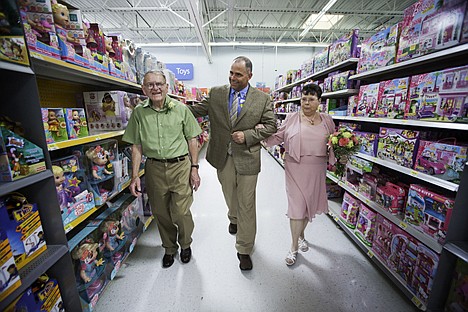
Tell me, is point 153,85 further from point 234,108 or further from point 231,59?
point 231,59

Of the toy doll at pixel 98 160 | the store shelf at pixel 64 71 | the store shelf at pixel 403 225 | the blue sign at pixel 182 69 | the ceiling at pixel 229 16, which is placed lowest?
the store shelf at pixel 403 225

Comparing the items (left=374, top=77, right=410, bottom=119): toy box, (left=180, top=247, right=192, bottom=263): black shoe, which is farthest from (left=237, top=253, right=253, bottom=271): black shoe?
(left=374, top=77, right=410, bottom=119): toy box

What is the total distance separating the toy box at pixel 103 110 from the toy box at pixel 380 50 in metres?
2.45

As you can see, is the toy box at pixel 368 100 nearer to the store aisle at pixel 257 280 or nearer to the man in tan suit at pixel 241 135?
the man in tan suit at pixel 241 135

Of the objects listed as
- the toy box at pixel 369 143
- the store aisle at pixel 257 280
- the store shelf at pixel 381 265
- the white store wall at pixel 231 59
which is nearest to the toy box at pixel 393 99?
the toy box at pixel 369 143

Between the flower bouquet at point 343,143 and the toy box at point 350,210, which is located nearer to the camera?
the flower bouquet at point 343,143

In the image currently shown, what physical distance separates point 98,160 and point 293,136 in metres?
1.63

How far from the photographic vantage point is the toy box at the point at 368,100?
82.0 inches

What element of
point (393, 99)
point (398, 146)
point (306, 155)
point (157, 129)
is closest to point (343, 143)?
point (306, 155)

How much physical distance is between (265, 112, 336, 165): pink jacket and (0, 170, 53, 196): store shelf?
1.58 meters

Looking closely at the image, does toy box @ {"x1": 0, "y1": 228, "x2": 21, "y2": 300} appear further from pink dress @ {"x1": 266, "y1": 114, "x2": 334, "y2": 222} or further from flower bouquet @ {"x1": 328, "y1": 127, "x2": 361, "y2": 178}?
flower bouquet @ {"x1": 328, "y1": 127, "x2": 361, "y2": 178}

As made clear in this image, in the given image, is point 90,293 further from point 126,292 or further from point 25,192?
point 25,192

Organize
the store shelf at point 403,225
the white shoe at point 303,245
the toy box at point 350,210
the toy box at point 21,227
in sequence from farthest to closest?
the toy box at point 350,210, the white shoe at point 303,245, the store shelf at point 403,225, the toy box at point 21,227

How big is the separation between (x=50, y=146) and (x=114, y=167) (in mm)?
739
